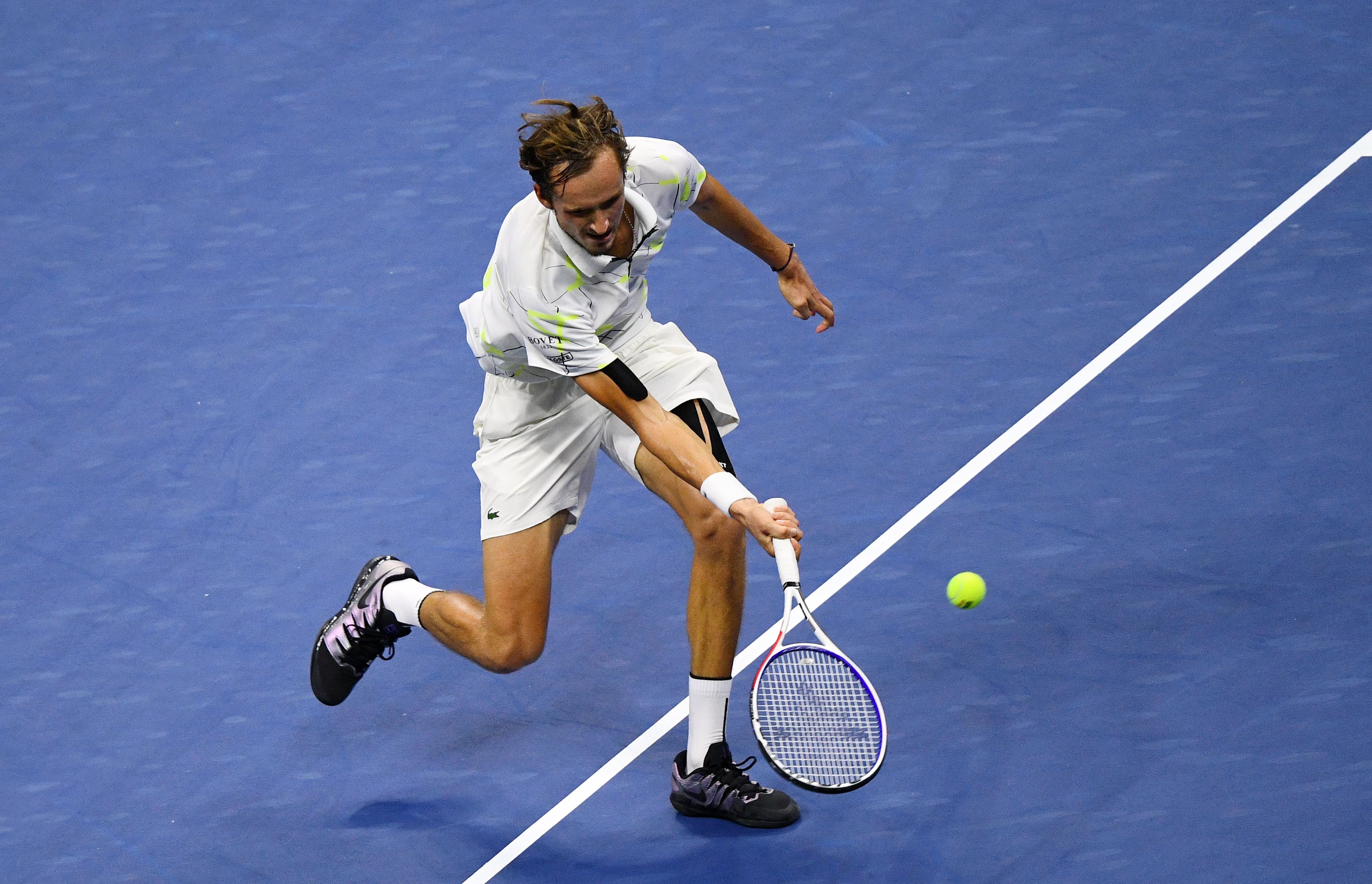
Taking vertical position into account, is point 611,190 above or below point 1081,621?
above

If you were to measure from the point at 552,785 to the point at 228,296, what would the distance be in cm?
288

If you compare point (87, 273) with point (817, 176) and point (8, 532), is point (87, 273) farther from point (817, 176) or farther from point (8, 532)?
point (817, 176)

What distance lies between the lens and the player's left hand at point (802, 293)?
191 inches

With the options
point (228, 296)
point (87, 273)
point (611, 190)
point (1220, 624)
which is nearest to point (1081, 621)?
point (1220, 624)

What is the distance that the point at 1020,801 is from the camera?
4.34 meters

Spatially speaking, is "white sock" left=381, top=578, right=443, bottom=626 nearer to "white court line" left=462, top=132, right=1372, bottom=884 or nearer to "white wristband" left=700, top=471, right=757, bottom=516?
"white court line" left=462, top=132, right=1372, bottom=884

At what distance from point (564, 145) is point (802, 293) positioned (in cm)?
128

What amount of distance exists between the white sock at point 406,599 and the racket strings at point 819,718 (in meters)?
1.19

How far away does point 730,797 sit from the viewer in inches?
173

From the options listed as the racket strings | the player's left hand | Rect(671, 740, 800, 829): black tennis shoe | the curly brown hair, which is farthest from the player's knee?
the curly brown hair

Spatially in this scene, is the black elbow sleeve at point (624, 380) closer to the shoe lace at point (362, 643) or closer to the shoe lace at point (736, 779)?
the shoe lace at point (736, 779)

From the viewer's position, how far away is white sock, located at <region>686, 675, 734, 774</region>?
4398 millimetres

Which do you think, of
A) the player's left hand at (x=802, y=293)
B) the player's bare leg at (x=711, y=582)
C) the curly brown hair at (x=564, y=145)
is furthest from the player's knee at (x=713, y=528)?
the curly brown hair at (x=564, y=145)

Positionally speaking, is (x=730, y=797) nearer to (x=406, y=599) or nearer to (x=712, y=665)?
(x=712, y=665)
